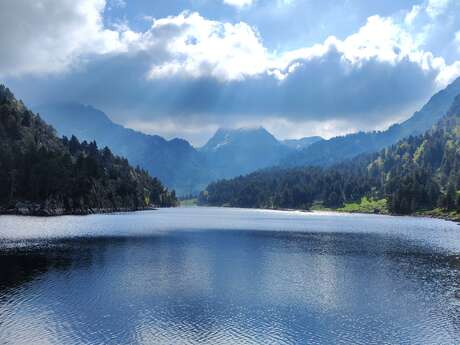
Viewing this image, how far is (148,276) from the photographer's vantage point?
232ft

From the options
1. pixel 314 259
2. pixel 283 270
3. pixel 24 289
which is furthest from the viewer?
pixel 314 259

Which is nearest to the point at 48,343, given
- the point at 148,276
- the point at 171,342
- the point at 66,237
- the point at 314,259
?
the point at 171,342

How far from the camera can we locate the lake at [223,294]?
43.9 m

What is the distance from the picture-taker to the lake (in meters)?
43.9

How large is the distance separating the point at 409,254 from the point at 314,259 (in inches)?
1111

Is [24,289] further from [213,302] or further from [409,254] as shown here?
[409,254]

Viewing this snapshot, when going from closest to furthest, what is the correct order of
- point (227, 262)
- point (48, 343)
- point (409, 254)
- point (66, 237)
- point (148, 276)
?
point (48, 343)
point (148, 276)
point (227, 262)
point (409, 254)
point (66, 237)

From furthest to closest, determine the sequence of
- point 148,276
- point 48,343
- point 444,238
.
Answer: point 444,238 → point 148,276 → point 48,343

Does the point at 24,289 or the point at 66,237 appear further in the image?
the point at 66,237

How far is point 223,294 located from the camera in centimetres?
6034

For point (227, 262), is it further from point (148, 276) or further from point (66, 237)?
point (66, 237)

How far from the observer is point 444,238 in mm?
140875

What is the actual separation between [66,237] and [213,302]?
80479 millimetres

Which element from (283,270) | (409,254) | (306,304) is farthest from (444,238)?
(306,304)
